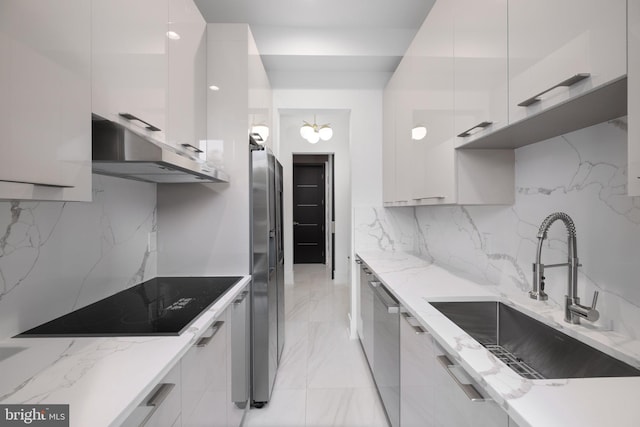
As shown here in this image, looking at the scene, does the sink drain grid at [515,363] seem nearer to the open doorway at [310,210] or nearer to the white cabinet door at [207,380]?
the white cabinet door at [207,380]

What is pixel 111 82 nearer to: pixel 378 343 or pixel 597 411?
pixel 597 411

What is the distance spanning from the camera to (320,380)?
240cm

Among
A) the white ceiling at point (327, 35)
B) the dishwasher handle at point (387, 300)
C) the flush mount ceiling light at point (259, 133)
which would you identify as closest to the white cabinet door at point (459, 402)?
the dishwasher handle at point (387, 300)

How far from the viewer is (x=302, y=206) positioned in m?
6.77

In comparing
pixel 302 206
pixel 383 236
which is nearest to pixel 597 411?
pixel 383 236

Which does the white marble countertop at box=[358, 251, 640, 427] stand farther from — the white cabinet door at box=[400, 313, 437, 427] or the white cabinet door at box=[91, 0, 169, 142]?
the white cabinet door at box=[91, 0, 169, 142]

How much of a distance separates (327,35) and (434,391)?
2.77 metres

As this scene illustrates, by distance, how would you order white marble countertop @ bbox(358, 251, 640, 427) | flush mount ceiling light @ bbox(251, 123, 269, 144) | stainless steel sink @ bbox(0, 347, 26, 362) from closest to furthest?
1. white marble countertop @ bbox(358, 251, 640, 427)
2. stainless steel sink @ bbox(0, 347, 26, 362)
3. flush mount ceiling light @ bbox(251, 123, 269, 144)

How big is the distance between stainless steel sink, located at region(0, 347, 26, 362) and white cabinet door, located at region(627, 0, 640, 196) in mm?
1682

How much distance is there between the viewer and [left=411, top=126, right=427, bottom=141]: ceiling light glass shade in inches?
79.5

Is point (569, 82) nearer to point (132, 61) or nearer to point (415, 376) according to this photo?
point (415, 376)

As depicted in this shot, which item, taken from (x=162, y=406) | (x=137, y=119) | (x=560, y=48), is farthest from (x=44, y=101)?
(x=560, y=48)

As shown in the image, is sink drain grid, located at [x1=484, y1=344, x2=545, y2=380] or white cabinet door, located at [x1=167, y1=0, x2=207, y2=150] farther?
white cabinet door, located at [x1=167, y1=0, x2=207, y2=150]

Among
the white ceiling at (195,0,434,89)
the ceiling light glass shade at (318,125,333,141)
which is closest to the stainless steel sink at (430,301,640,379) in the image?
the white ceiling at (195,0,434,89)
